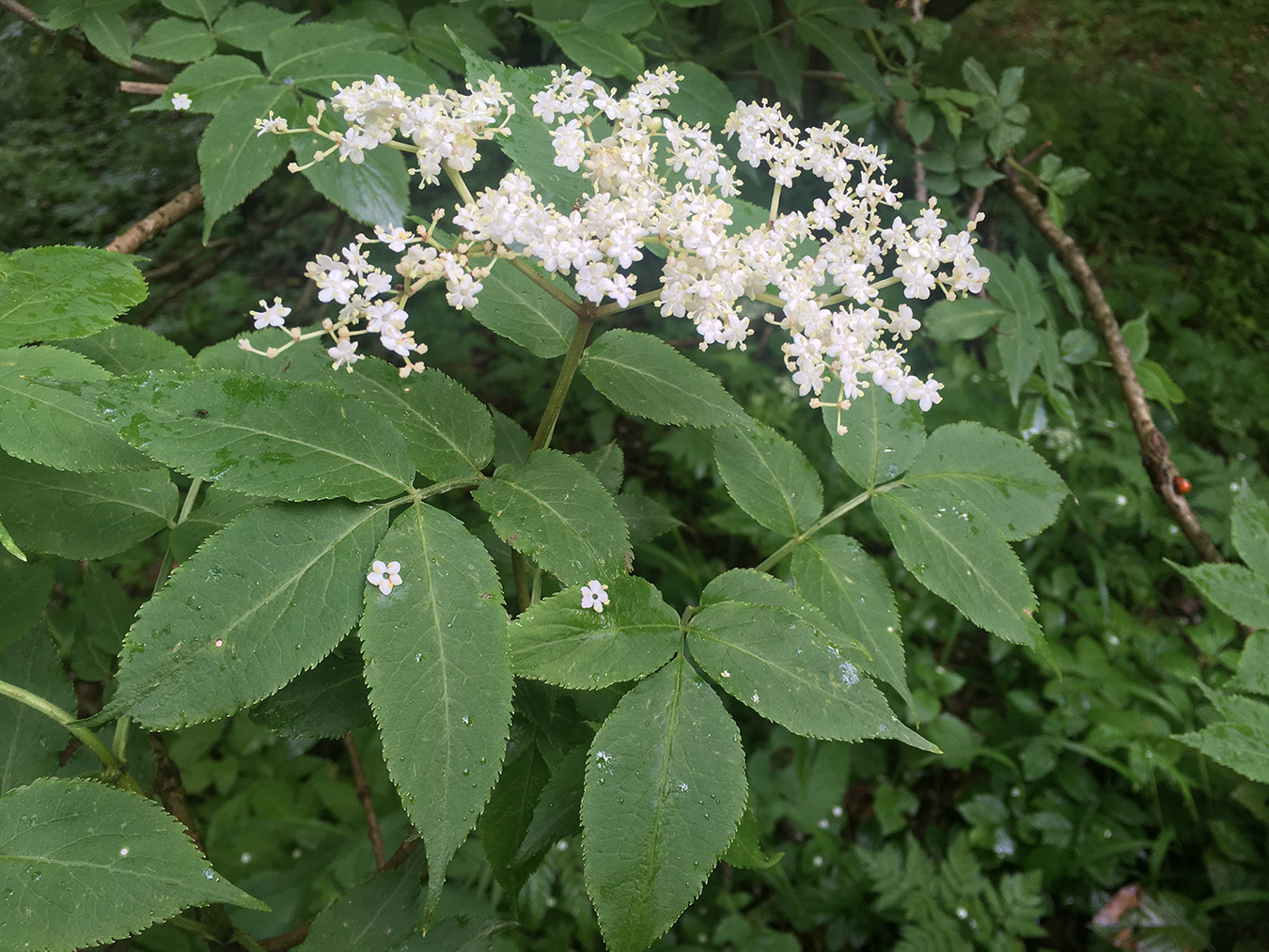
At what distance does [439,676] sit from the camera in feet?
2.79

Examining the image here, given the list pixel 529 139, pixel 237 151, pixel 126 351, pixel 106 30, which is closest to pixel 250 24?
pixel 106 30

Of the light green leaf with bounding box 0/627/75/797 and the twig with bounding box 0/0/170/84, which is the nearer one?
the light green leaf with bounding box 0/627/75/797

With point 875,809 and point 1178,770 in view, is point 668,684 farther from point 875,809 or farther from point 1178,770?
point 1178,770

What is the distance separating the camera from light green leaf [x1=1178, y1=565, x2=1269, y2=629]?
1.62m

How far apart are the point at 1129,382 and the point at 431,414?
2073 millimetres

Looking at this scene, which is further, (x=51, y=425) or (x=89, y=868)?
(x=51, y=425)

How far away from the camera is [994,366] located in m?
3.22

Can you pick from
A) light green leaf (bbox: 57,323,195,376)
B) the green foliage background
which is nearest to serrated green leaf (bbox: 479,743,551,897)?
the green foliage background

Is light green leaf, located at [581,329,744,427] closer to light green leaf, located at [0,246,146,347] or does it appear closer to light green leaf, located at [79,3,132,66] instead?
light green leaf, located at [0,246,146,347]

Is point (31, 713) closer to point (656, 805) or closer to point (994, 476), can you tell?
point (656, 805)

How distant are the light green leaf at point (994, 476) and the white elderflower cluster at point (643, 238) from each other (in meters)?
0.34

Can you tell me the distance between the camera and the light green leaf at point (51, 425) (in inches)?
36.4

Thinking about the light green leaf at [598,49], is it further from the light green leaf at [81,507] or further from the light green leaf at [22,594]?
the light green leaf at [22,594]

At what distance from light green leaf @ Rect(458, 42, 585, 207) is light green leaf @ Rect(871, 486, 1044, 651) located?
80 cm
